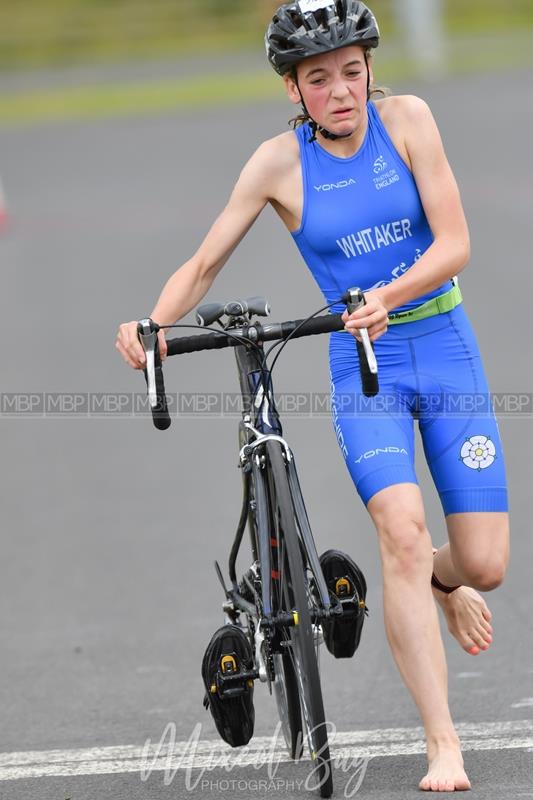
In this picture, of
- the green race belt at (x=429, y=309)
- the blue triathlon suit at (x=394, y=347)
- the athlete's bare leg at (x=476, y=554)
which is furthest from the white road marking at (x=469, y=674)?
the green race belt at (x=429, y=309)

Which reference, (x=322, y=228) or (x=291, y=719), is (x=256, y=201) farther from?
(x=291, y=719)

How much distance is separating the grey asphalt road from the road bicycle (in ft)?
1.12

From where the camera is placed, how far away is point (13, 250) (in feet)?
61.8

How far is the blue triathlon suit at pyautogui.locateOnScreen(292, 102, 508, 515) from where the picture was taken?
5.25 metres

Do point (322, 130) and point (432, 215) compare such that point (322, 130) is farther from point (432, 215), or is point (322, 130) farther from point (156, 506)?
point (156, 506)

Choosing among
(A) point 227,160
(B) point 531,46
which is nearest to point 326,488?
(A) point 227,160

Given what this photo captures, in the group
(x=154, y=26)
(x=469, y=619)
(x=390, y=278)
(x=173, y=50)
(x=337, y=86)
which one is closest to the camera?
(x=337, y=86)

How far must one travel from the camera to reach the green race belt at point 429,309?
538 cm

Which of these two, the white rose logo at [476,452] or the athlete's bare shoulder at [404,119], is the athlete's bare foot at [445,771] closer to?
the white rose logo at [476,452]

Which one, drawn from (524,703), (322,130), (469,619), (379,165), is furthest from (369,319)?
(524,703)

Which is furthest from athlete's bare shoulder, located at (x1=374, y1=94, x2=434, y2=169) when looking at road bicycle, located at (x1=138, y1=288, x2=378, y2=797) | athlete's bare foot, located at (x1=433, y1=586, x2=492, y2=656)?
athlete's bare foot, located at (x1=433, y1=586, x2=492, y2=656)

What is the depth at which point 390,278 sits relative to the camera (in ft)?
17.6

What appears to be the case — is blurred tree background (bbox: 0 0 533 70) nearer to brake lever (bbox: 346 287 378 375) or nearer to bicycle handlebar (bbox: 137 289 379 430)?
bicycle handlebar (bbox: 137 289 379 430)

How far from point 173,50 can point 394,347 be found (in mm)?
42629
